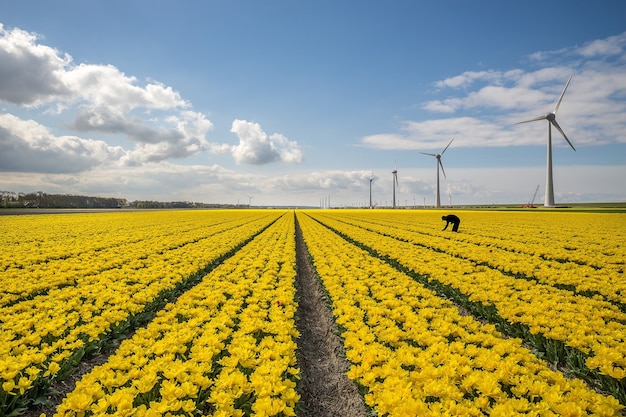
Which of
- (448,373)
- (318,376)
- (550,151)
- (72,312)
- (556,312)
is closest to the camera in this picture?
(448,373)

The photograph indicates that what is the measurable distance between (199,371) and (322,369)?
3.17 meters

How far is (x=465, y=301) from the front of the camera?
33.8 ft

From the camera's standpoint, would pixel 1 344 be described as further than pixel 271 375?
Yes

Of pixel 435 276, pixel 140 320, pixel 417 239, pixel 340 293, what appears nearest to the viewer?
pixel 140 320

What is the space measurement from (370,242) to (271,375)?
1774cm

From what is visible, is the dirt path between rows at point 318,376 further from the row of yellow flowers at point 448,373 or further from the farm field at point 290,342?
the row of yellow flowers at point 448,373

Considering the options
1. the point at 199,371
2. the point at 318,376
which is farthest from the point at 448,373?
the point at 199,371

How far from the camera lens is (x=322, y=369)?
7.27 metres

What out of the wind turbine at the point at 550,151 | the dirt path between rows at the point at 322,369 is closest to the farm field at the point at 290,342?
the dirt path between rows at the point at 322,369

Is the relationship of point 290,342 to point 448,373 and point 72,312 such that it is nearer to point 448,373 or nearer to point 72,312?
point 448,373

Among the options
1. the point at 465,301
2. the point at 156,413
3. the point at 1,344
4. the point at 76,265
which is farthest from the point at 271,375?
the point at 76,265

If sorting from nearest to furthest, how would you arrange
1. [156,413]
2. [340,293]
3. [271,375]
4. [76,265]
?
[156,413] → [271,375] → [340,293] → [76,265]

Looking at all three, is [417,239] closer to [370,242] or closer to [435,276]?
[370,242]

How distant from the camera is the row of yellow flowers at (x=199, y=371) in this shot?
4.23 metres
